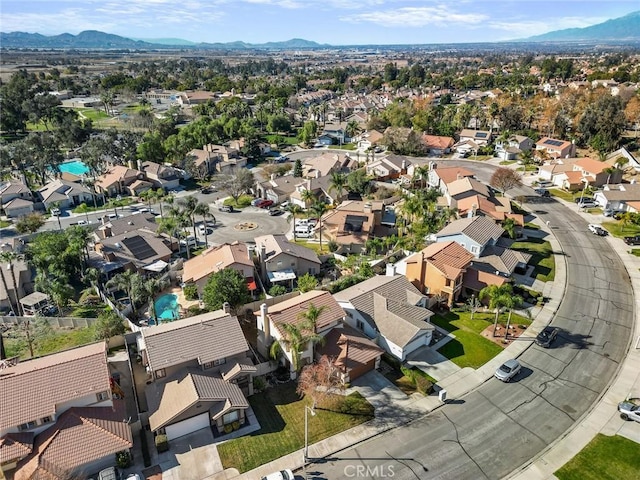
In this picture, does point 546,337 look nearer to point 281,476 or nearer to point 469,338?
point 469,338

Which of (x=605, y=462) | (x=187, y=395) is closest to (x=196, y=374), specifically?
(x=187, y=395)

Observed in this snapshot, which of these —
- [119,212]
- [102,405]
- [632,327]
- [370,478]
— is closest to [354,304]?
[370,478]

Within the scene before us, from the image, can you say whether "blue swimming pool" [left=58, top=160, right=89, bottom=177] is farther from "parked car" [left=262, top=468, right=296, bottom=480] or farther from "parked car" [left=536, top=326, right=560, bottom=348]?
"parked car" [left=536, top=326, right=560, bottom=348]

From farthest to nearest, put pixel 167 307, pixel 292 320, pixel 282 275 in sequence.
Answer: pixel 282 275, pixel 167 307, pixel 292 320

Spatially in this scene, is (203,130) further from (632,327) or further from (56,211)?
(632,327)

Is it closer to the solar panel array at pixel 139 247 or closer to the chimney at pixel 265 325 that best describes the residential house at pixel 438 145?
the solar panel array at pixel 139 247

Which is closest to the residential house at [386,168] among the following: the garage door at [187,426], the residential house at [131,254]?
the residential house at [131,254]
